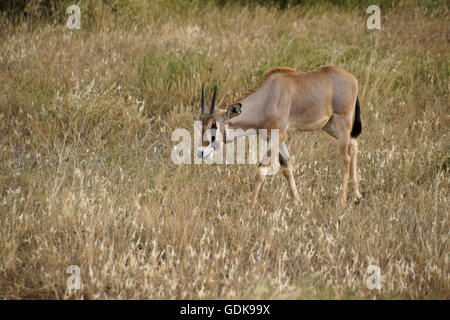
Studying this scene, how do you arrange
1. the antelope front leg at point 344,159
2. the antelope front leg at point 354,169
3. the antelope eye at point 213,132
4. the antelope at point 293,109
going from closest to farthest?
the antelope eye at point 213,132
the antelope at point 293,109
the antelope front leg at point 344,159
the antelope front leg at point 354,169

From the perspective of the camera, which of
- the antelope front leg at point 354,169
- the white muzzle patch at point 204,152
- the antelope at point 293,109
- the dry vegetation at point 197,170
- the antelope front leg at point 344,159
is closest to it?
the dry vegetation at point 197,170

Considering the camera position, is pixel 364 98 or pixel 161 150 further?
pixel 364 98

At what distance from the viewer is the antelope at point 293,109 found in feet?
19.5

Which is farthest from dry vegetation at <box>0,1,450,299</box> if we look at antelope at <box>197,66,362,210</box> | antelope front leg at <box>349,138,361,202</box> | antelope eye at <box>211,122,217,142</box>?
antelope eye at <box>211,122,217,142</box>

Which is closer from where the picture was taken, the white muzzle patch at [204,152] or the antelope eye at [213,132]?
the white muzzle patch at [204,152]

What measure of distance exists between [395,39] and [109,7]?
19.3 ft

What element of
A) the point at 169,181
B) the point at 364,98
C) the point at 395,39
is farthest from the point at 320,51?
the point at 169,181

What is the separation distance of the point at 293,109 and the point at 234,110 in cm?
80

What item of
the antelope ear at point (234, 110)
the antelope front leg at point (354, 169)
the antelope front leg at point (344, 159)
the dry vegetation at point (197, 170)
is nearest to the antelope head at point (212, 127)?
the antelope ear at point (234, 110)

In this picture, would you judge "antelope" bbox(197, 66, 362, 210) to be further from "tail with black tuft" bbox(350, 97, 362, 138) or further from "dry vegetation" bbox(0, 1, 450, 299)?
"dry vegetation" bbox(0, 1, 450, 299)

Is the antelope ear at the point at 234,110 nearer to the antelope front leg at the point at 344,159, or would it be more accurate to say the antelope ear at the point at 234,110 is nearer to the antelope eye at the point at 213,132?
the antelope eye at the point at 213,132

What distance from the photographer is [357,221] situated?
559cm

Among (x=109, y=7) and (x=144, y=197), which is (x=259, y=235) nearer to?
(x=144, y=197)

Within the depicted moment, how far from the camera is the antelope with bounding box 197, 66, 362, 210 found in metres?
5.96
